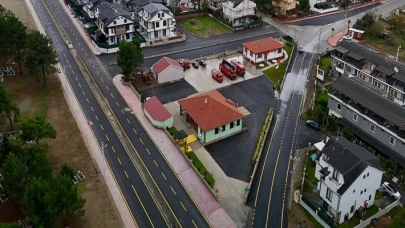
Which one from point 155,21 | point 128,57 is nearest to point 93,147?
point 128,57

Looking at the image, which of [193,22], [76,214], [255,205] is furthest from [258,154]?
[193,22]

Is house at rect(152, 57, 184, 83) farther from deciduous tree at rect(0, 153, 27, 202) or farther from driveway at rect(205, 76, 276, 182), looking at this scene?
deciduous tree at rect(0, 153, 27, 202)

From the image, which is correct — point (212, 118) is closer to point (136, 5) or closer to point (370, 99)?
point (370, 99)

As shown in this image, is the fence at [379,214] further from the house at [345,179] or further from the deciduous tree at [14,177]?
the deciduous tree at [14,177]

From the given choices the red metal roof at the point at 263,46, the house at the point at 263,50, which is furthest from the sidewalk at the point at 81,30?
the red metal roof at the point at 263,46

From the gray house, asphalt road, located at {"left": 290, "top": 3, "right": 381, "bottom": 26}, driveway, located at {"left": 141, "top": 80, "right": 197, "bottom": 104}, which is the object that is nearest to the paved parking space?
driveway, located at {"left": 141, "top": 80, "right": 197, "bottom": 104}

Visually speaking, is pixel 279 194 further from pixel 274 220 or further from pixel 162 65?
pixel 162 65

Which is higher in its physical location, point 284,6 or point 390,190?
point 284,6
